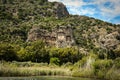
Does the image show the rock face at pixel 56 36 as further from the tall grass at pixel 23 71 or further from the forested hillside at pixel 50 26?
the tall grass at pixel 23 71

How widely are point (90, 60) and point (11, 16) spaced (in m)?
118

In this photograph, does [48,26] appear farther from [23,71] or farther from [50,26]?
[23,71]

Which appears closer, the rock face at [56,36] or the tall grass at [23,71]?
the tall grass at [23,71]

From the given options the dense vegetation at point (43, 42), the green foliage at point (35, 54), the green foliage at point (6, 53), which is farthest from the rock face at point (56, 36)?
the green foliage at point (6, 53)

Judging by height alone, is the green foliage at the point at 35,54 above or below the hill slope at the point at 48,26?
below

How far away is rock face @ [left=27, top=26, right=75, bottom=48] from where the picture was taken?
154 meters

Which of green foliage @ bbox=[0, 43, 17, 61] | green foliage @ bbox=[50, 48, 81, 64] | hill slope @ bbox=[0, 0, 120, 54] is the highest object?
hill slope @ bbox=[0, 0, 120, 54]

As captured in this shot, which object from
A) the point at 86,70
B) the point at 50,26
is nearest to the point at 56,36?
the point at 50,26

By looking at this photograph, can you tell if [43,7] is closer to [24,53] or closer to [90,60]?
[24,53]

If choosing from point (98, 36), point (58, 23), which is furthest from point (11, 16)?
point (98, 36)

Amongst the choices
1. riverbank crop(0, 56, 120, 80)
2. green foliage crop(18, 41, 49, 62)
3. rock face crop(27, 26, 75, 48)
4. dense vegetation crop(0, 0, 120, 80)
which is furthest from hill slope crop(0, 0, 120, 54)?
riverbank crop(0, 56, 120, 80)

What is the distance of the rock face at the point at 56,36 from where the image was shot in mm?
153875

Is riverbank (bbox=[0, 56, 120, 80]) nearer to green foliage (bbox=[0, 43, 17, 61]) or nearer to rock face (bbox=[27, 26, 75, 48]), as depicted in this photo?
green foliage (bbox=[0, 43, 17, 61])

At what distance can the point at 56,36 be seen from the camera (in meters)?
158
